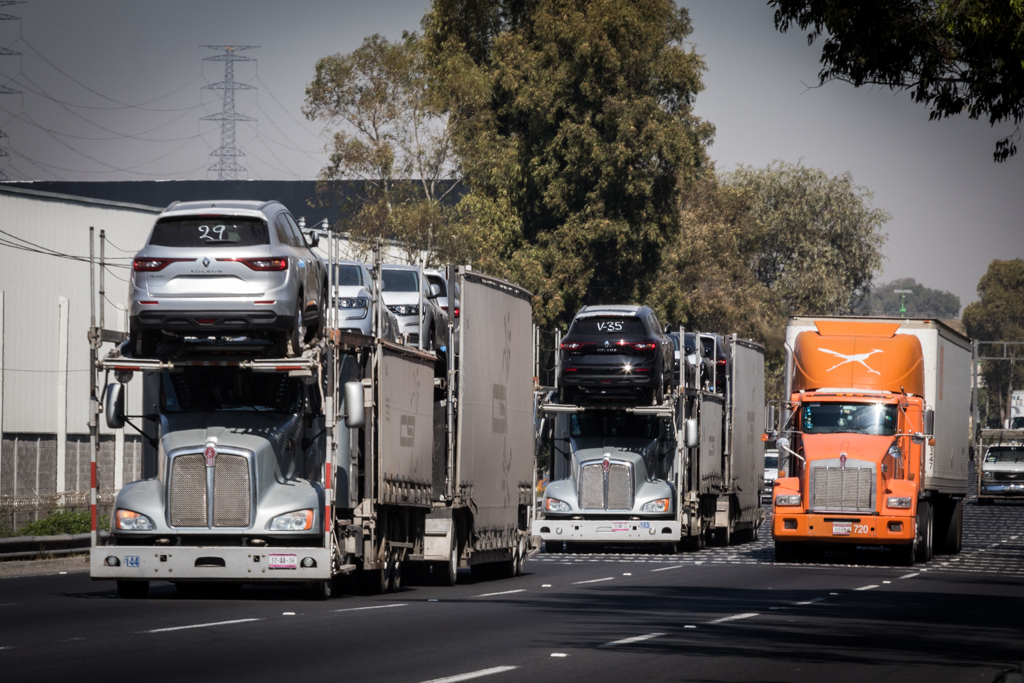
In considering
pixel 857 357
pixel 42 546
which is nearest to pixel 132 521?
pixel 42 546

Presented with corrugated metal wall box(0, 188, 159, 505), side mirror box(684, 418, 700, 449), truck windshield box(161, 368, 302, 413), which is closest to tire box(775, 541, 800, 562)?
side mirror box(684, 418, 700, 449)

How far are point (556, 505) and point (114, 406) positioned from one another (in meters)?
14.4

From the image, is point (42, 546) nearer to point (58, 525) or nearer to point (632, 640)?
point (58, 525)

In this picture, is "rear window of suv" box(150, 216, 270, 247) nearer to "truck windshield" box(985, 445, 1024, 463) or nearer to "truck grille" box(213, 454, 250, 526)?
"truck grille" box(213, 454, 250, 526)

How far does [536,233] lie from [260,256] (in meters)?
34.0

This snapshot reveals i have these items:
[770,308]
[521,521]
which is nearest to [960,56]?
[521,521]

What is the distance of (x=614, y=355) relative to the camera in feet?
103

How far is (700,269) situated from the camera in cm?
6525

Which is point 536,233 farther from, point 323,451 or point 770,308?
point 323,451

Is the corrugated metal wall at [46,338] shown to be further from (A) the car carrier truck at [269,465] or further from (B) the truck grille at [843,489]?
(A) the car carrier truck at [269,465]

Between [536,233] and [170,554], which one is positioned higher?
[536,233]

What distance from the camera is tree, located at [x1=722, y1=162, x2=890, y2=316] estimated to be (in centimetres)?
8244

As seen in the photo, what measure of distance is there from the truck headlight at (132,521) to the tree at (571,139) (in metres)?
32.2

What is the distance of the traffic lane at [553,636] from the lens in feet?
40.7
